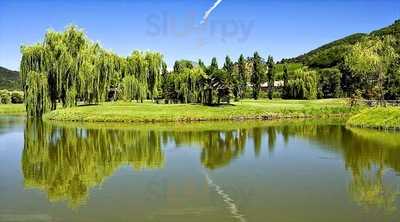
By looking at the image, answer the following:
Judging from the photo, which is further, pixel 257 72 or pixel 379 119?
pixel 257 72

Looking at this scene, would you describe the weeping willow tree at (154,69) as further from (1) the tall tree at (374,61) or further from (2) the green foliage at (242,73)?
(2) the green foliage at (242,73)

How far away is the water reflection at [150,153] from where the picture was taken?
50.0 ft

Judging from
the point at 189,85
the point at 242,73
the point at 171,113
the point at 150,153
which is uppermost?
the point at 242,73

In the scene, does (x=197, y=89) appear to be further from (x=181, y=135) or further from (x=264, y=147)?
(x=264, y=147)

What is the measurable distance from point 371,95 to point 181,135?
3511 cm

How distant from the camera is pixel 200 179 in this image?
1652 centimetres

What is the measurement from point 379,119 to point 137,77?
30.2 metres

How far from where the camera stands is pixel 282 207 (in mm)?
12336

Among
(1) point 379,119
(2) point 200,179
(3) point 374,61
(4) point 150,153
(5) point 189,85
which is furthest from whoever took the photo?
(5) point 189,85

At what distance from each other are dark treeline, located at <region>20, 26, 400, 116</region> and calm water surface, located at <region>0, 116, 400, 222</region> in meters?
18.1

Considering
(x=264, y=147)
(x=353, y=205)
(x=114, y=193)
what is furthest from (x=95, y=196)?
(x=264, y=147)

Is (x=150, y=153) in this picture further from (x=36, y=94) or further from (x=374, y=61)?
(x=374, y=61)

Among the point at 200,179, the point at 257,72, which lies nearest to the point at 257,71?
the point at 257,72

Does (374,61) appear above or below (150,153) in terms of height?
above
